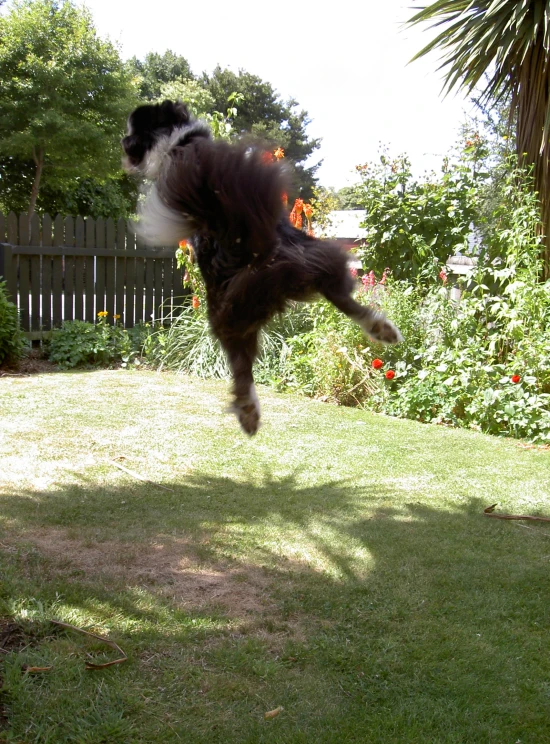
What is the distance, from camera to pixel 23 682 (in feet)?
7.88

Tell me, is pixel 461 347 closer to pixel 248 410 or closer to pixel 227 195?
pixel 248 410

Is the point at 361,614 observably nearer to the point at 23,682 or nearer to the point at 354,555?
the point at 354,555

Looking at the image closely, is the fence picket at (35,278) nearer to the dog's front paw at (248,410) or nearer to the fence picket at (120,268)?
the fence picket at (120,268)

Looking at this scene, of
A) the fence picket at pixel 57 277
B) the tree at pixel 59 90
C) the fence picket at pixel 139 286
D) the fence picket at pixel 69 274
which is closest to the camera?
the fence picket at pixel 57 277

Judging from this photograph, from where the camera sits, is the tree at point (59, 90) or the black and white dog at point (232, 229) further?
the tree at point (59, 90)

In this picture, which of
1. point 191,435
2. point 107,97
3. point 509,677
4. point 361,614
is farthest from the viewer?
point 107,97

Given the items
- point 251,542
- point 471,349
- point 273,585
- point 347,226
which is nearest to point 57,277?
point 471,349

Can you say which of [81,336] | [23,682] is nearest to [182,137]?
[23,682]

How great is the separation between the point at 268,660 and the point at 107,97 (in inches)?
→ 769

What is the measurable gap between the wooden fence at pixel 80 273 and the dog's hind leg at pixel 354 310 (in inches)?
294

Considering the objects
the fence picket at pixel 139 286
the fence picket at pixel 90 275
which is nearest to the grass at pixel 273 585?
the fence picket at pixel 90 275

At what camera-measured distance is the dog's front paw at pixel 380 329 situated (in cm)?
237

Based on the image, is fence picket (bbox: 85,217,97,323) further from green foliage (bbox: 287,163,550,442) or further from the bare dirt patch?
the bare dirt patch

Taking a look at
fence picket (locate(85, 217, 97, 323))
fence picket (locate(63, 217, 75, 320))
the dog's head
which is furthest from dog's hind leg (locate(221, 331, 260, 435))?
fence picket (locate(85, 217, 97, 323))
